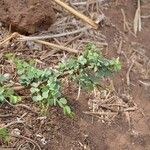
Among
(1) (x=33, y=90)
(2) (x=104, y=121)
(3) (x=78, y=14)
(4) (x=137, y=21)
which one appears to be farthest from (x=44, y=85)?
(4) (x=137, y=21)

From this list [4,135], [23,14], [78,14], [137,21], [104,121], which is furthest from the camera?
[137,21]

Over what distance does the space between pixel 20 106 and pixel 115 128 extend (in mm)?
610

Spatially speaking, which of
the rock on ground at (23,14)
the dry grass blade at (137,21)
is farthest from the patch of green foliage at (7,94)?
the dry grass blade at (137,21)

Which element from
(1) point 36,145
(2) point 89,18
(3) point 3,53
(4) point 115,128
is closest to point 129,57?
(2) point 89,18

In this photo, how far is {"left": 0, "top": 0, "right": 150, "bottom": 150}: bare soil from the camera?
8.67 feet

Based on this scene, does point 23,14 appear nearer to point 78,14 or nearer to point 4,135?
point 78,14

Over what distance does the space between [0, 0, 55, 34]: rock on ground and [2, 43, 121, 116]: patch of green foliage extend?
1.73 feet

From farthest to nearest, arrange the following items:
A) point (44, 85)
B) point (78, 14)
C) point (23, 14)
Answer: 1. point (78, 14)
2. point (23, 14)
3. point (44, 85)

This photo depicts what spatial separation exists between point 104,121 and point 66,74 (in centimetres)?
45

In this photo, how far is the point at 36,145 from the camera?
101 inches

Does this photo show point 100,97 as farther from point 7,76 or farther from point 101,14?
point 101,14

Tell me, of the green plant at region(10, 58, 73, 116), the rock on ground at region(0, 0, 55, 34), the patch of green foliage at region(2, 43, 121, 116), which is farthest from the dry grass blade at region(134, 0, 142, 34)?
the green plant at region(10, 58, 73, 116)

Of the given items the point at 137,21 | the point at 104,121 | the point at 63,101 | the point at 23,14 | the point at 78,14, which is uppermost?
the point at 23,14

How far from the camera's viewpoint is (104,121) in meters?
2.87
